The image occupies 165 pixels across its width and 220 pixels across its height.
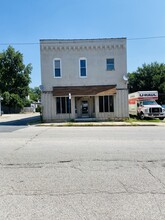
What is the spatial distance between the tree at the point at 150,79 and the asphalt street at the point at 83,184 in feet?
163

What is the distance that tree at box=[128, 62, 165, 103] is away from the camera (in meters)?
55.9

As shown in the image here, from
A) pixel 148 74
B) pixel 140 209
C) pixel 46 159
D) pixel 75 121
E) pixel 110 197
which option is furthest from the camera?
pixel 148 74

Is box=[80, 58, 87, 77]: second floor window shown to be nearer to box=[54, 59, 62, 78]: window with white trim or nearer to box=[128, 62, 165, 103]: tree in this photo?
box=[54, 59, 62, 78]: window with white trim

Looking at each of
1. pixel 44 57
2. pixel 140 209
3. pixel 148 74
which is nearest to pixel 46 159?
pixel 140 209

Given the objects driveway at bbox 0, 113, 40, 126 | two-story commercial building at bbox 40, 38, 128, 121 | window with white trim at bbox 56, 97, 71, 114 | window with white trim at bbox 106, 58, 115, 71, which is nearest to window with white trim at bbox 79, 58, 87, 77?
two-story commercial building at bbox 40, 38, 128, 121

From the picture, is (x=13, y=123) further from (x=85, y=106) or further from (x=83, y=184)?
(x=83, y=184)

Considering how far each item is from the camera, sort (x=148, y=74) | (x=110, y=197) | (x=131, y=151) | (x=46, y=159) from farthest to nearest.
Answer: (x=148, y=74)
(x=131, y=151)
(x=46, y=159)
(x=110, y=197)

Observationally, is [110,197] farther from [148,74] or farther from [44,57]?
[148,74]

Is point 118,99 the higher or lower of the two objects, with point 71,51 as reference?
lower

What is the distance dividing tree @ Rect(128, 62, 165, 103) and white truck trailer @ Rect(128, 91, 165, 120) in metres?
27.9

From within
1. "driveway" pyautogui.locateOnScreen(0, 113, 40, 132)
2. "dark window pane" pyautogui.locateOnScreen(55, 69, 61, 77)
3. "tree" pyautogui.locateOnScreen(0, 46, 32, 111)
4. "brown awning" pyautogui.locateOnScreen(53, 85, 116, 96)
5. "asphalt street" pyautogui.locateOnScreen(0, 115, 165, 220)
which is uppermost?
"tree" pyautogui.locateOnScreen(0, 46, 32, 111)

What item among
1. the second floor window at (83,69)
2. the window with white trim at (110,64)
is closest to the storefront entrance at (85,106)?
the second floor window at (83,69)

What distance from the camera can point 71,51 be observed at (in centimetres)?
2431

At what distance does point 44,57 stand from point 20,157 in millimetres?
17338
